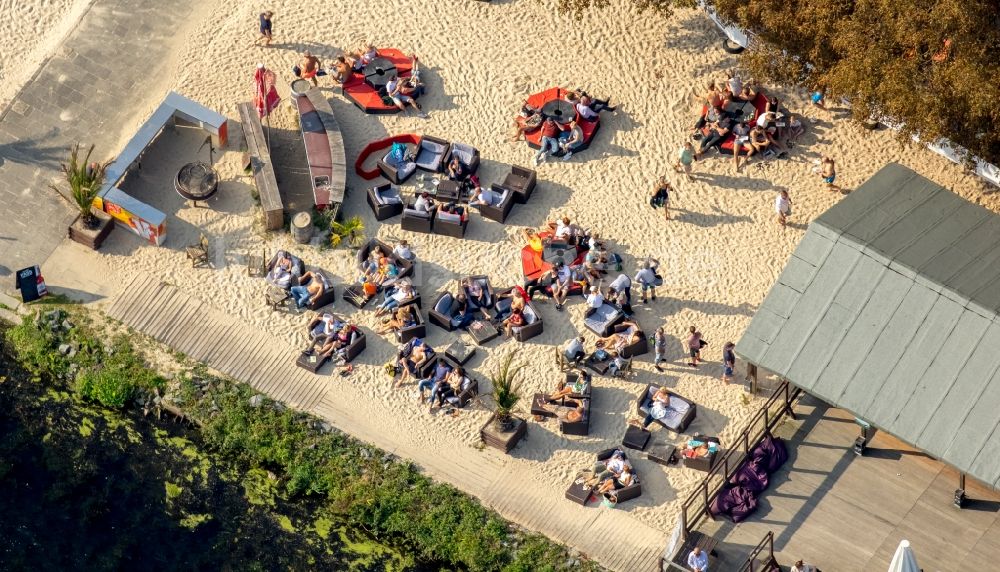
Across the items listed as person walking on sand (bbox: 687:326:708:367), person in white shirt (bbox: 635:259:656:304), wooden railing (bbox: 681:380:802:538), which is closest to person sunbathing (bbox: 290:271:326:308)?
person in white shirt (bbox: 635:259:656:304)

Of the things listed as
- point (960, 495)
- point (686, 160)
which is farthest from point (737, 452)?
point (686, 160)

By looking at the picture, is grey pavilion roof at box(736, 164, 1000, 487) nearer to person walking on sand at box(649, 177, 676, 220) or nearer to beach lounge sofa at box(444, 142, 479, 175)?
person walking on sand at box(649, 177, 676, 220)

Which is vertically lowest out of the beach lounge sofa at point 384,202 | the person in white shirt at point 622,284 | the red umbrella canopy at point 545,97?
the person in white shirt at point 622,284

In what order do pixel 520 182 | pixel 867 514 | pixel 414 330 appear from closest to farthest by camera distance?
pixel 867 514 < pixel 414 330 < pixel 520 182

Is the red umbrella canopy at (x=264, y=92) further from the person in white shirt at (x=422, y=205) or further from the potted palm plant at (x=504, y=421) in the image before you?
the potted palm plant at (x=504, y=421)

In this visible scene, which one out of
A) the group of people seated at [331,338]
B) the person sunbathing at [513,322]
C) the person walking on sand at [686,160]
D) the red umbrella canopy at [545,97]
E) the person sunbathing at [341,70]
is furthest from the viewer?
the person sunbathing at [341,70]

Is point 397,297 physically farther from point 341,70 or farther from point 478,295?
point 341,70

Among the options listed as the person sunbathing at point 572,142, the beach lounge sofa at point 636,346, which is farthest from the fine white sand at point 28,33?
the beach lounge sofa at point 636,346

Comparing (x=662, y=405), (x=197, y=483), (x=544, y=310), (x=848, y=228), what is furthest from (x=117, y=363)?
(x=848, y=228)
